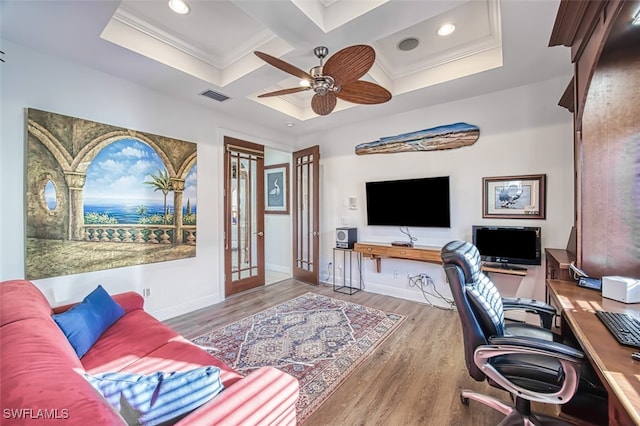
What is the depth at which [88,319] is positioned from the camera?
178 cm

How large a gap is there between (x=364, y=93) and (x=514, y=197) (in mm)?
2265

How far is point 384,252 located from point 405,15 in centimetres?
278

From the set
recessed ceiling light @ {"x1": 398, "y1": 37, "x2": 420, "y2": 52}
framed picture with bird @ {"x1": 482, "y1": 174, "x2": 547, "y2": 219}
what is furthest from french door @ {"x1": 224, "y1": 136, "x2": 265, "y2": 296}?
framed picture with bird @ {"x1": 482, "y1": 174, "x2": 547, "y2": 219}

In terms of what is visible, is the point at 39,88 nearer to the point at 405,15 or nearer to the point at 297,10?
the point at 297,10

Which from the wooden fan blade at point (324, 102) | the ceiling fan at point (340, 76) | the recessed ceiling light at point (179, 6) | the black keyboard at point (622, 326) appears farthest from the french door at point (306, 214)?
the black keyboard at point (622, 326)

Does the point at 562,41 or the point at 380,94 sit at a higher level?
the point at 562,41

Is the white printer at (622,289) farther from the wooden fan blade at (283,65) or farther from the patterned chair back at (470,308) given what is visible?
the wooden fan blade at (283,65)

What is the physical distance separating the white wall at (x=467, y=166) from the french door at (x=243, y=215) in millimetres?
1246

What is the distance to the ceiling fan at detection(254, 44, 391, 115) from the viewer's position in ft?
6.29

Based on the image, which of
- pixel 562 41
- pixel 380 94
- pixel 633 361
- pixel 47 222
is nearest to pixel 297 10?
pixel 380 94

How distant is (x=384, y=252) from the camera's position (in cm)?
384

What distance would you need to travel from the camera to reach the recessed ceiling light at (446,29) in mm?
2500

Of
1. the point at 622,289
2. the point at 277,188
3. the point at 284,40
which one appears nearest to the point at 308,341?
the point at 622,289

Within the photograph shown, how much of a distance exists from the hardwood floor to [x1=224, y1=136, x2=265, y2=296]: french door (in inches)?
34.0
